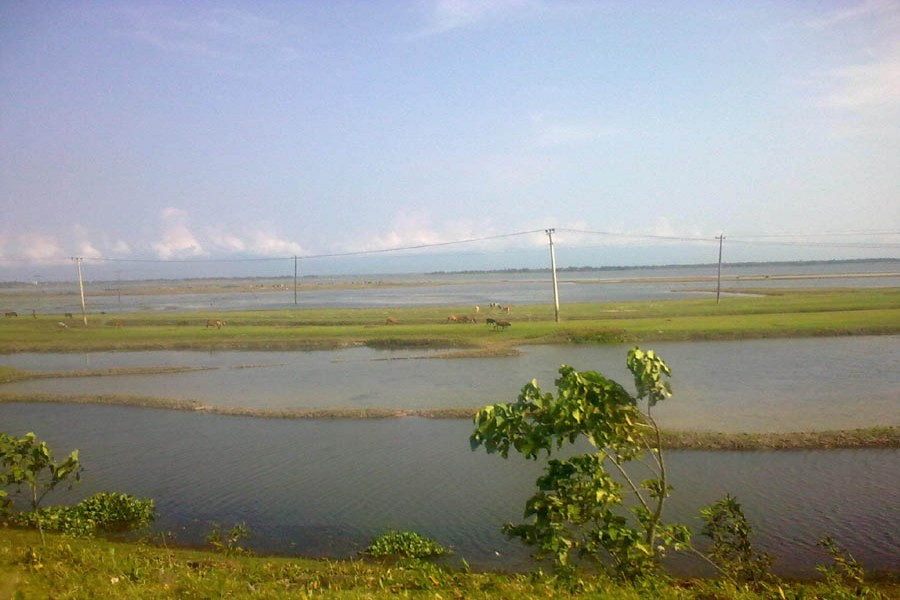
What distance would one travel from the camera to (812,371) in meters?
21.6

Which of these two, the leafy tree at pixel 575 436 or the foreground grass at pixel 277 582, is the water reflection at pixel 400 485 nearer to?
the foreground grass at pixel 277 582

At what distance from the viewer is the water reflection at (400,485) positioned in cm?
987

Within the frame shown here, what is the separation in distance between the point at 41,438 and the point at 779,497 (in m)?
17.3

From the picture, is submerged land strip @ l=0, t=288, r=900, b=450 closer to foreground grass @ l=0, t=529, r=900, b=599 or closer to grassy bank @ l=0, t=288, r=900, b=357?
grassy bank @ l=0, t=288, r=900, b=357

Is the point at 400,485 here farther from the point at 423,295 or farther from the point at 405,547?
the point at 423,295

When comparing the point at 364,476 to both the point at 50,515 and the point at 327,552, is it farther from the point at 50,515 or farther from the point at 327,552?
the point at 50,515

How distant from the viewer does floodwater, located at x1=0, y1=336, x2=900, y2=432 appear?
54.9 feet

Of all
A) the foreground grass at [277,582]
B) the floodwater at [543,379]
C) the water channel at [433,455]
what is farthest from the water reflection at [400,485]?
the floodwater at [543,379]

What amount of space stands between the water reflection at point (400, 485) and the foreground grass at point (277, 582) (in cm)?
148

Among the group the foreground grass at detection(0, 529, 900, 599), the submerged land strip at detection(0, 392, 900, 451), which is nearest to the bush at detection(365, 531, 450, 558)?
the foreground grass at detection(0, 529, 900, 599)

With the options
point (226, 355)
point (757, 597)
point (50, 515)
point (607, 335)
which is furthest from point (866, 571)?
point (226, 355)

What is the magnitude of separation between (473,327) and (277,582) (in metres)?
29.2

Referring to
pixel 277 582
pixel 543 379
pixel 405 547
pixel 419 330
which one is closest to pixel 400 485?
pixel 405 547

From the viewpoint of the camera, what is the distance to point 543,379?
21312 millimetres
